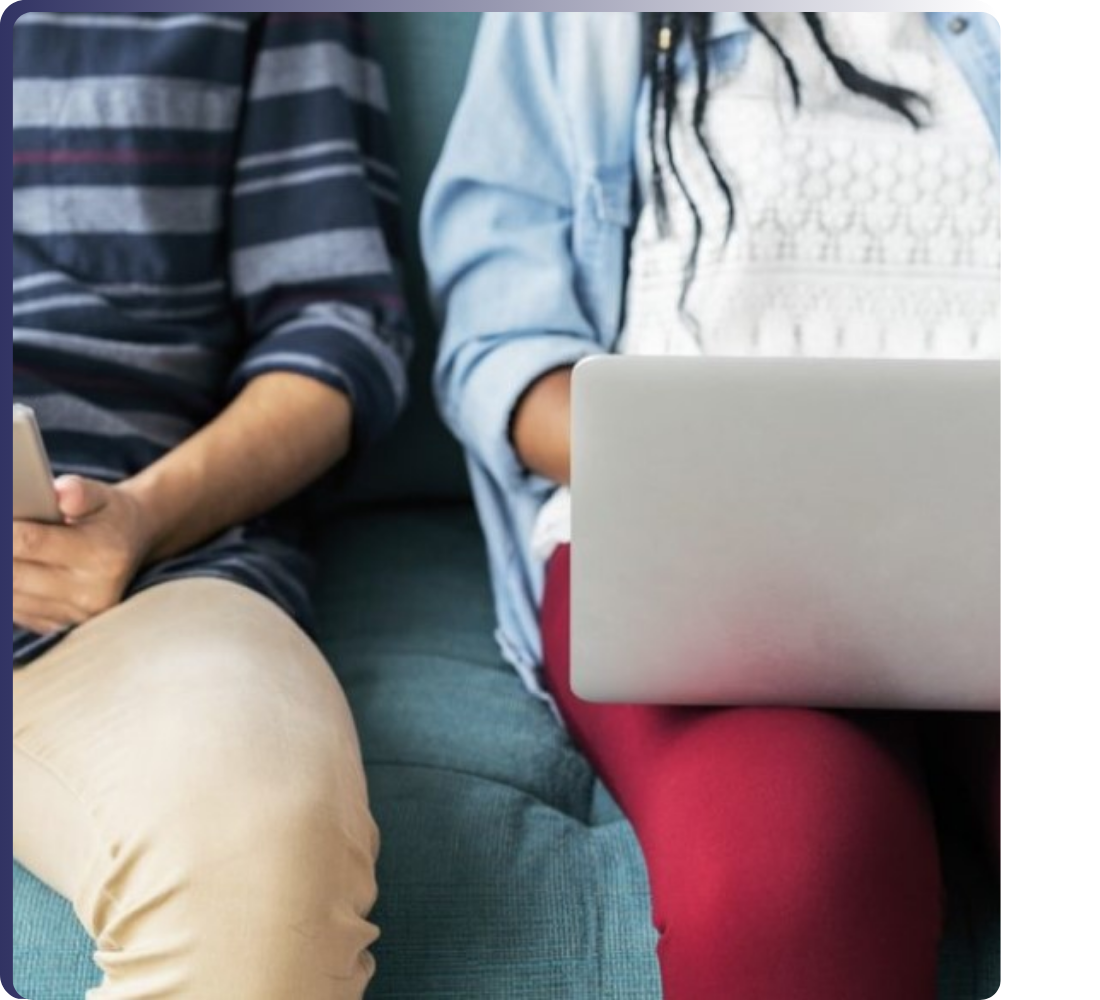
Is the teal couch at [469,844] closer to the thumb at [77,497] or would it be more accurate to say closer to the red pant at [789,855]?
the red pant at [789,855]

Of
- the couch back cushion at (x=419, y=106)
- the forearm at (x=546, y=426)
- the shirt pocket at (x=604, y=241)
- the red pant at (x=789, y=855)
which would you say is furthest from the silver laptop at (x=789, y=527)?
the couch back cushion at (x=419, y=106)

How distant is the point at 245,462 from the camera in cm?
106

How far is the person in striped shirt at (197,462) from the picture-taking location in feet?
2.48

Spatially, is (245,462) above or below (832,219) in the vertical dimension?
below

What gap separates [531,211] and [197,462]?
30cm

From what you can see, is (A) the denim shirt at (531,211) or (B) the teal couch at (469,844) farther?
(A) the denim shirt at (531,211)

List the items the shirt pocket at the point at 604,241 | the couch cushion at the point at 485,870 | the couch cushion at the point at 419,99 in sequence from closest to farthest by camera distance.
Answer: the couch cushion at the point at 485,870 < the shirt pocket at the point at 604,241 < the couch cushion at the point at 419,99

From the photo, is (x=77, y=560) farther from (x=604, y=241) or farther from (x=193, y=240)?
(x=604, y=241)

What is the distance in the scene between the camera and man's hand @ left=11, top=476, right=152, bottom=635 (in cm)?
91

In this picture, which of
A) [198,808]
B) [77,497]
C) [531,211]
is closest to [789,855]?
[198,808]

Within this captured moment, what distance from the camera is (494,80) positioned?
1.14 m

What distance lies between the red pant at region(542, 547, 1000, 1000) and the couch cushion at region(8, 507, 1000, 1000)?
0.04m

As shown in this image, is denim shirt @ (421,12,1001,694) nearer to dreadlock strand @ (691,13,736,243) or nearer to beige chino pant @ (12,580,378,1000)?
dreadlock strand @ (691,13,736,243)

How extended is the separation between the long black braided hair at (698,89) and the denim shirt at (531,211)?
11mm
